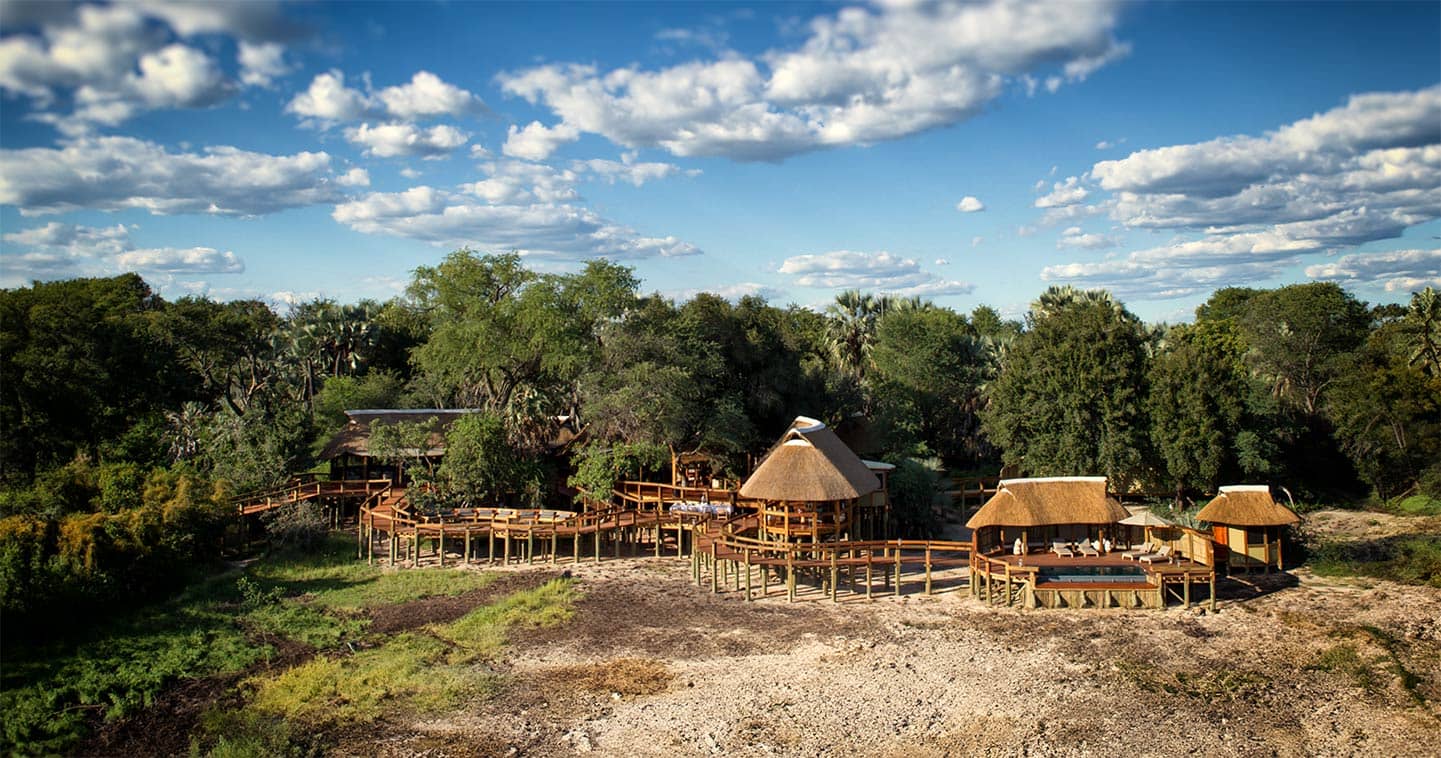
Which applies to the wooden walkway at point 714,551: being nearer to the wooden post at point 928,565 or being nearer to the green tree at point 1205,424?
the wooden post at point 928,565

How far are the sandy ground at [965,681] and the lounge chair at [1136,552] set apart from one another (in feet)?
5.39

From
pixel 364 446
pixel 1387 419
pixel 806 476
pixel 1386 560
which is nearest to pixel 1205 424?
pixel 1386 560

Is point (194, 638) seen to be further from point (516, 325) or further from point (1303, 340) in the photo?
point (1303, 340)

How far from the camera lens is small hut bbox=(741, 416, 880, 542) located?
79.8 feet

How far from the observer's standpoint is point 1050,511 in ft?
78.1

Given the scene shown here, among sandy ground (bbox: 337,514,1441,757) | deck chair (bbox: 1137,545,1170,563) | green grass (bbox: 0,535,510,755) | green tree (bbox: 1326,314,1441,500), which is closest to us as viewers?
sandy ground (bbox: 337,514,1441,757)

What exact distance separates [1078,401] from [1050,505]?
7580mm

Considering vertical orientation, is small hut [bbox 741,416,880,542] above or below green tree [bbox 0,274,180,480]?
below

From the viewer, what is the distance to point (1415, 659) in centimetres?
1820

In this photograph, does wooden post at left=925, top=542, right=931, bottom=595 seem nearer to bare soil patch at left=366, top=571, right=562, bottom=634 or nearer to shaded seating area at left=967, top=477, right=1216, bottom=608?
shaded seating area at left=967, top=477, right=1216, bottom=608

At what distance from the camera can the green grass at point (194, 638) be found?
655 inches

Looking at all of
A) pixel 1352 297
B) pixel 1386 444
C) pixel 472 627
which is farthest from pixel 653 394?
pixel 1352 297

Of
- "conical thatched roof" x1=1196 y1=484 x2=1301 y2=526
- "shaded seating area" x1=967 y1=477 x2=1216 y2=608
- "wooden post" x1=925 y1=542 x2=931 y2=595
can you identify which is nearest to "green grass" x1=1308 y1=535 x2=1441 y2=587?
"conical thatched roof" x1=1196 y1=484 x2=1301 y2=526

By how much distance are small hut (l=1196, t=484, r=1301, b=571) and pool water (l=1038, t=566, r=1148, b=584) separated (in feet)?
9.55
